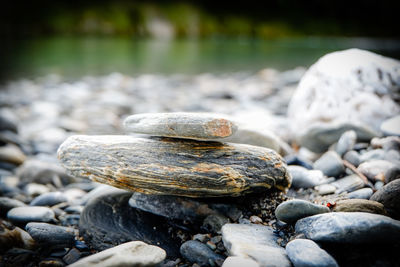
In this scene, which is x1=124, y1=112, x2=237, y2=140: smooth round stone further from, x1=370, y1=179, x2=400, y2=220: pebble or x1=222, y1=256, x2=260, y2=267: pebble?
x1=370, y1=179, x2=400, y2=220: pebble

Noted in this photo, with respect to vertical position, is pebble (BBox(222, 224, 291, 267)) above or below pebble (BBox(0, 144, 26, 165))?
above

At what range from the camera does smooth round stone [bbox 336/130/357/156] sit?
283 cm

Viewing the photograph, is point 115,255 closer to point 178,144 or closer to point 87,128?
point 178,144

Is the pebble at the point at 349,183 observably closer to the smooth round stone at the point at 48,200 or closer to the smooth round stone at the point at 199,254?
the smooth round stone at the point at 199,254

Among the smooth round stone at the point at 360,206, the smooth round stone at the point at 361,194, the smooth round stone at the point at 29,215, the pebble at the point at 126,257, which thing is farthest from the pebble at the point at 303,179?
the smooth round stone at the point at 29,215

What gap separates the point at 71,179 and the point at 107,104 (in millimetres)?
3533

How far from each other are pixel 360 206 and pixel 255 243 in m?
0.73

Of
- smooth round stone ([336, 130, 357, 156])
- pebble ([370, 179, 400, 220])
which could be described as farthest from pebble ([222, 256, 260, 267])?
smooth round stone ([336, 130, 357, 156])

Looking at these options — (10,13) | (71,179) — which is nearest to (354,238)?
(71,179)


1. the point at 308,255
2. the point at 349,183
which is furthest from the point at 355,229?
the point at 349,183

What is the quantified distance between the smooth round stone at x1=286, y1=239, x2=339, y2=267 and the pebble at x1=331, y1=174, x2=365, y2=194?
0.83 meters

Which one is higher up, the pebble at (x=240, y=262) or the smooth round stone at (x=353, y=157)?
the smooth round stone at (x=353, y=157)

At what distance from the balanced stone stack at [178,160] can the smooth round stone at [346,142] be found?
90cm

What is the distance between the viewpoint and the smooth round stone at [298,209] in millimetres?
1886
